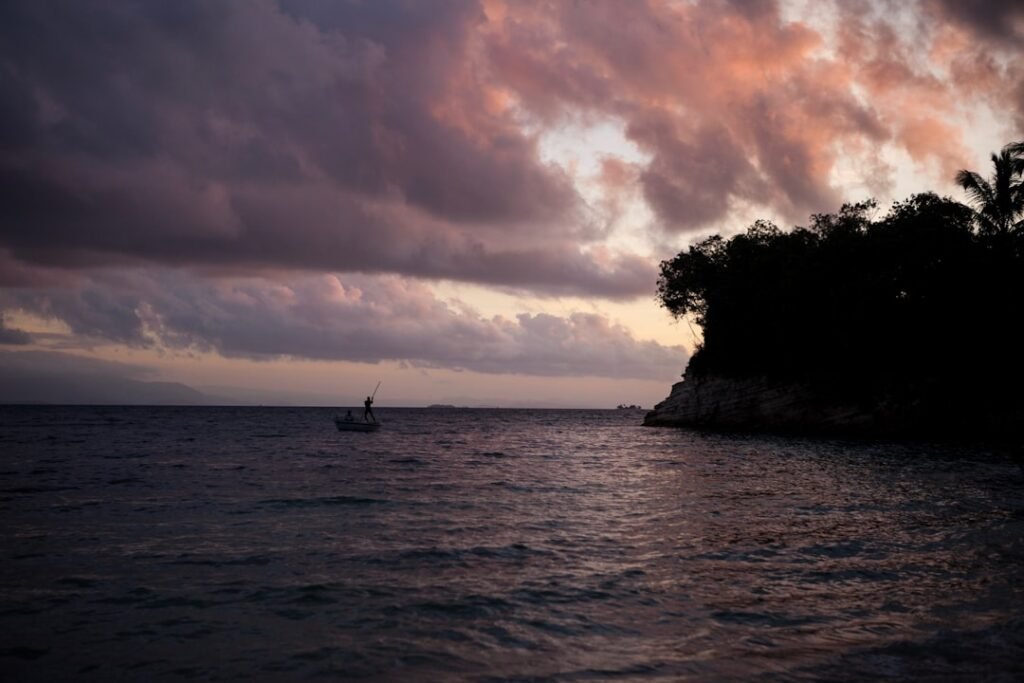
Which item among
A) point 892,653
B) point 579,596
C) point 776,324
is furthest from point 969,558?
point 776,324

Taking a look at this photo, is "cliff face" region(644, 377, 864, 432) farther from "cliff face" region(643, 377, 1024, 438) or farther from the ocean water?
the ocean water

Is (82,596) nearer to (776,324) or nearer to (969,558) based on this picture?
(969,558)

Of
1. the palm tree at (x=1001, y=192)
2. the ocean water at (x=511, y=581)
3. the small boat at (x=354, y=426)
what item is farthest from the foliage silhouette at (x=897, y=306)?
the small boat at (x=354, y=426)

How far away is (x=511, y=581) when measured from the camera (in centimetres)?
1129

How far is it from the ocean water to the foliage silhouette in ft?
102

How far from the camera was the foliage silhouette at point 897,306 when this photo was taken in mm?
48188

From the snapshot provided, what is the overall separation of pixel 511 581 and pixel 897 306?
5330cm

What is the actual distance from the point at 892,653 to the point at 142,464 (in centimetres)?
3278

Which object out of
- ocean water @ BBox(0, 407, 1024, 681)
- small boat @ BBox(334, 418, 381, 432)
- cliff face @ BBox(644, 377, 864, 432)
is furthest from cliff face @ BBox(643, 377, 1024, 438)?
small boat @ BBox(334, 418, 381, 432)

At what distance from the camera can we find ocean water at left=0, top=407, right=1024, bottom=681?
25.5 ft

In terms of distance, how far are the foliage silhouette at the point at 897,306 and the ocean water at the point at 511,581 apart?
3110 cm

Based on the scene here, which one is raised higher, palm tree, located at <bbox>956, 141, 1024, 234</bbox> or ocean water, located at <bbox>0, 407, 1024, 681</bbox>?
palm tree, located at <bbox>956, 141, 1024, 234</bbox>

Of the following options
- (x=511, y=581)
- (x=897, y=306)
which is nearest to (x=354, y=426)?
(x=897, y=306)

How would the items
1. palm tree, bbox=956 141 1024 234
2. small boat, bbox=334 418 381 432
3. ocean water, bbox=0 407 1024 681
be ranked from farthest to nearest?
small boat, bbox=334 418 381 432 → palm tree, bbox=956 141 1024 234 → ocean water, bbox=0 407 1024 681
